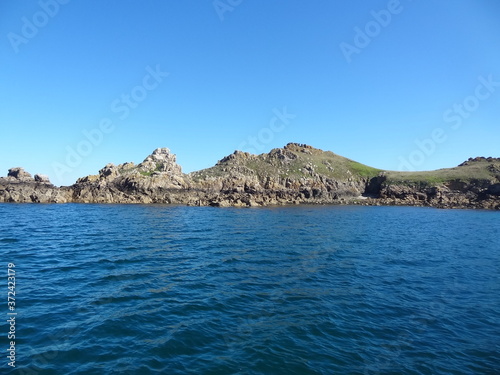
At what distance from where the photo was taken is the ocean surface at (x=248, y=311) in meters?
10.0

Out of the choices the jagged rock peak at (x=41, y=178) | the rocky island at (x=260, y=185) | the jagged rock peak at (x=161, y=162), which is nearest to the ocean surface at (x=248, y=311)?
the rocky island at (x=260, y=185)

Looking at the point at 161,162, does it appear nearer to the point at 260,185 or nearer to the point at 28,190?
the point at 260,185

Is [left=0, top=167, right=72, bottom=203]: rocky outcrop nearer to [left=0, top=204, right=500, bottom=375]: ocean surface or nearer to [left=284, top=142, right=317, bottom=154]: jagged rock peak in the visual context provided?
[left=0, top=204, right=500, bottom=375]: ocean surface

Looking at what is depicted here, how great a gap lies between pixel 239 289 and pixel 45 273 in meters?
13.4

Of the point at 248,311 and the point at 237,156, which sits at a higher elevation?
the point at 237,156

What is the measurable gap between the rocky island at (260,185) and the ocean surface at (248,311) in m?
68.2

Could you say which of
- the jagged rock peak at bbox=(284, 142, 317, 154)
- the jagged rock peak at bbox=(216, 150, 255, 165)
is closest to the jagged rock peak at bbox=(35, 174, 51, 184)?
the jagged rock peak at bbox=(216, 150, 255, 165)

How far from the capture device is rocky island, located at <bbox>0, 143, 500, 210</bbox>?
334 feet

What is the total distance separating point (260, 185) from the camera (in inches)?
4929

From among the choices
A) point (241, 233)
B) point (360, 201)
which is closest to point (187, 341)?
point (241, 233)

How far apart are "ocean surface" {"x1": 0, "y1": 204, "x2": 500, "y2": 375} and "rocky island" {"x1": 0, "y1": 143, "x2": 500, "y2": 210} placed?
224ft

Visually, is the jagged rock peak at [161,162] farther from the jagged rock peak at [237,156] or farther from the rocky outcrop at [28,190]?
the rocky outcrop at [28,190]

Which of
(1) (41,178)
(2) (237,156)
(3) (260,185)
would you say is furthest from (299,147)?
(1) (41,178)

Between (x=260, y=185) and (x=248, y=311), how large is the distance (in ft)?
366
